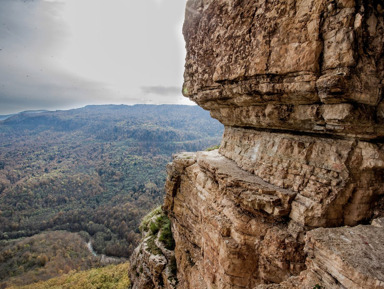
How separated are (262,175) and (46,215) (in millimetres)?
125141

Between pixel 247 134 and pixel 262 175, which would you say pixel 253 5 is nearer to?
pixel 247 134

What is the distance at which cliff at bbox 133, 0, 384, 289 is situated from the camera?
5.57 metres

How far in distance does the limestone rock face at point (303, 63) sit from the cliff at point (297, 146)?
0.10 feet

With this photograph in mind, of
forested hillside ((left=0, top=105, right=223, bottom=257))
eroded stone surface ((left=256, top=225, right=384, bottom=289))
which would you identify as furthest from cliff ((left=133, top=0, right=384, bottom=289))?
forested hillside ((left=0, top=105, right=223, bottom=257))

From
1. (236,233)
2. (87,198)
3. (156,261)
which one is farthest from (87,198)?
(236,233)

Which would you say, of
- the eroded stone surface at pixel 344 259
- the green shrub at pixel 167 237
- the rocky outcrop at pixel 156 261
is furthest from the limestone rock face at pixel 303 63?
the green shrub at pixel 167 237

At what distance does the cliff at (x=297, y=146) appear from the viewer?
557 cm

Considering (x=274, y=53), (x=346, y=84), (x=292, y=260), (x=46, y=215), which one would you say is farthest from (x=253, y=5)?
(x=46, y=215)

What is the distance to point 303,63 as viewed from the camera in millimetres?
6273

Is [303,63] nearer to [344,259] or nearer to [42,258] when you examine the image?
[344,259]

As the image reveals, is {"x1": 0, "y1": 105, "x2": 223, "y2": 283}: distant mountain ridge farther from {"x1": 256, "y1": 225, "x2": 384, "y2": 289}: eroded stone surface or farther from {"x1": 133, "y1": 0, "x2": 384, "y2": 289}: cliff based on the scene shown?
{"x1": 256, "y1": 225, "x2": 384, "y2": 289}: eroded stone surface

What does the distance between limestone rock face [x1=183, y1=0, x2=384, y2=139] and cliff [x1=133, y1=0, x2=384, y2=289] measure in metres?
0.03

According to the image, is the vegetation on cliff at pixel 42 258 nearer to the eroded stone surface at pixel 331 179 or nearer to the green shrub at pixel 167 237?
the green shrub at pixel 167 237

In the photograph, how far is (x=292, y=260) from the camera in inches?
268
